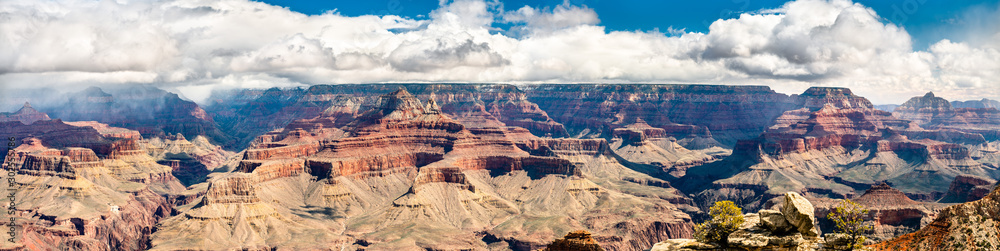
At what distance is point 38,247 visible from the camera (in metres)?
A: 183

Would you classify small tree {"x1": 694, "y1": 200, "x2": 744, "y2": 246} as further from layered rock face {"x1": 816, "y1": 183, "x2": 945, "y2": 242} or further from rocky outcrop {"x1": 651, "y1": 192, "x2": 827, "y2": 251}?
layered rock face {"x1": 816, "y1": 183, "x2": 945, "y2": 242}

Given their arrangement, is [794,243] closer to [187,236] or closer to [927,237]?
[927,237]

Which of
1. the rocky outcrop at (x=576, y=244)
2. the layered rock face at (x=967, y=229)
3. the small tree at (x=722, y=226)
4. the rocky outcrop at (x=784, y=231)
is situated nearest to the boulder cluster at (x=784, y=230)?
the rocky outcrop at (x=784, y=231)

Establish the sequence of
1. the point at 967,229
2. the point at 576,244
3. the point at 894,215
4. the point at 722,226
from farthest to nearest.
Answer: the point at 894,215
the point at 576,244
the point at 967,229
the point at 722,226

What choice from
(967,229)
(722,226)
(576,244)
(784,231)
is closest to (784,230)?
(784,231)

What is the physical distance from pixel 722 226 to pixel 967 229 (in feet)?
76.0

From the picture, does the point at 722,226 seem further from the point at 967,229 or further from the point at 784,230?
the point at 967,229

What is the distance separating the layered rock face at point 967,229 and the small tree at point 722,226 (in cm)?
2120

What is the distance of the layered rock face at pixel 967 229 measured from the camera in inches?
2112

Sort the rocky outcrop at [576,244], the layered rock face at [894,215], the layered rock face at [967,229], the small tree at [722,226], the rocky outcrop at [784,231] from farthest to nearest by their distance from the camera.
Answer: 1. the layered rock face at [894,215]
2. the rocky outcrop at [576,244]
3. the layered rock face at [967,229]
4. the small tree at [722,226]
5. the rocky outcrop at [784,231]

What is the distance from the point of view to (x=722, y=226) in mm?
46531

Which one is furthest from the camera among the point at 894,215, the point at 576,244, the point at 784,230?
the point at 894,215

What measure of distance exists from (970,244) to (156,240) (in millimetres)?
191059

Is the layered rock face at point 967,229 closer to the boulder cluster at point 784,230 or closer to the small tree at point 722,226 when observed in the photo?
the boulder cluster at point 784,230
